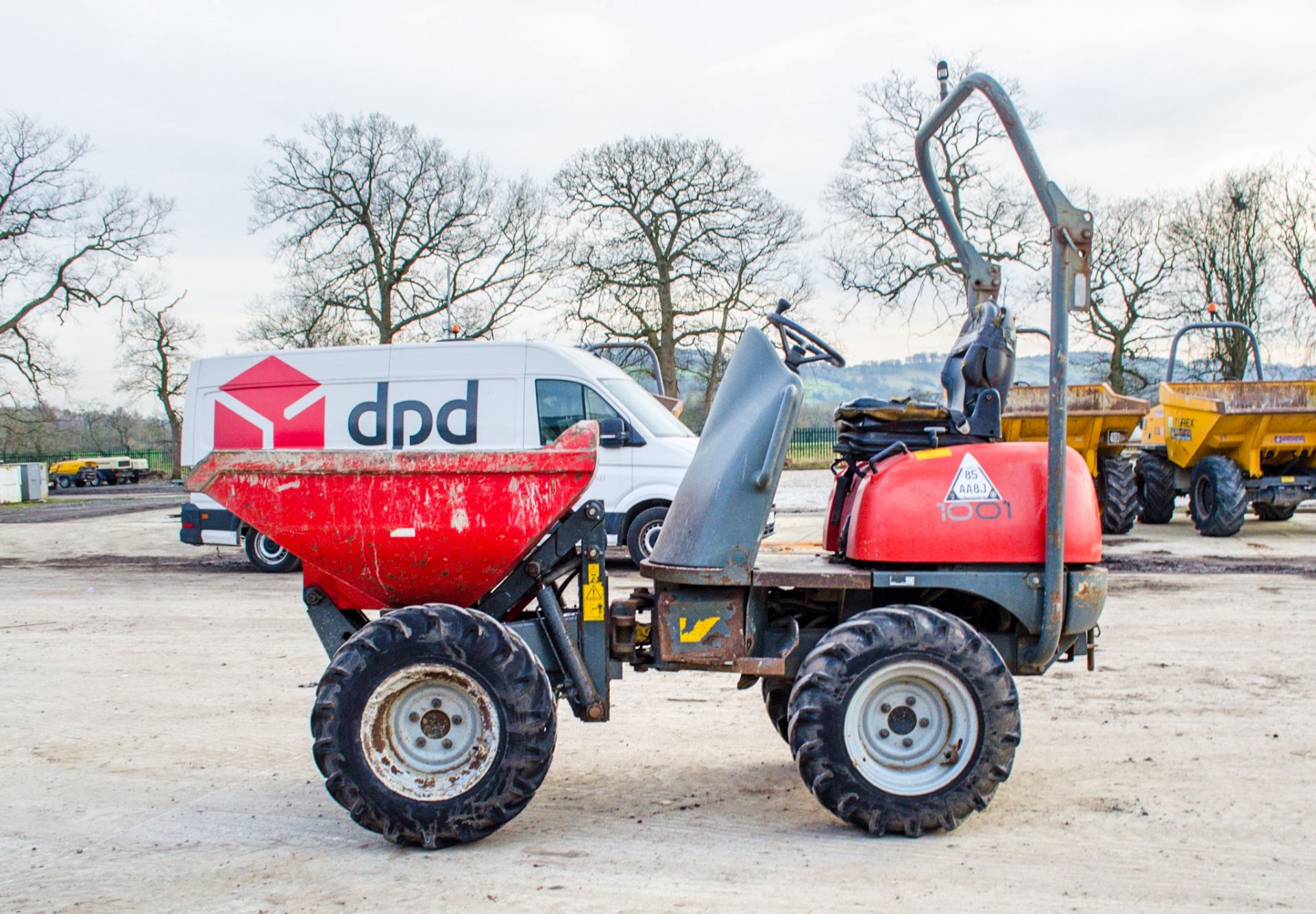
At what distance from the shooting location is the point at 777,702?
16.4 ft

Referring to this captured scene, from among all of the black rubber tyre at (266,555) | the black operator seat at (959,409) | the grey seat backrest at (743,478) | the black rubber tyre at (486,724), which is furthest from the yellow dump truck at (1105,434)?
the black rubber tyre at (486,724)

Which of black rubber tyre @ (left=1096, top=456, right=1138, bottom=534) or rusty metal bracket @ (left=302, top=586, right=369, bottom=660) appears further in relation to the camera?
black rubber tyre @ (left=1096, top=456, right=1138, bottom=534)

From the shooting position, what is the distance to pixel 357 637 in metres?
4.09

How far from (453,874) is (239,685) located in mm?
3595

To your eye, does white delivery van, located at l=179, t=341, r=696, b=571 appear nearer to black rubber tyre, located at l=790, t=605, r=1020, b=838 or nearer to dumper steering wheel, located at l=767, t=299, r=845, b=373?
dumper steering wheel, located at l=767, t=299, r=845, b=373

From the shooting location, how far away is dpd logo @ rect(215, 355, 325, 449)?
12094 millimetres

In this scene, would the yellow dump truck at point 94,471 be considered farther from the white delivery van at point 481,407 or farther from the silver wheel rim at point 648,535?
the silver wheel rim at point 648,535

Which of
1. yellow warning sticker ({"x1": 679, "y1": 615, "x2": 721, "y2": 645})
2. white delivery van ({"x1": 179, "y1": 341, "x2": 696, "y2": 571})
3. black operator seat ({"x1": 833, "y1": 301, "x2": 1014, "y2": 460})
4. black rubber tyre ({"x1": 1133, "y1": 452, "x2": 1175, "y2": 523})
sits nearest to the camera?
yellow warning sticker ({"x1": 679, "y1": 615, "x2": 721, "y2": 645})

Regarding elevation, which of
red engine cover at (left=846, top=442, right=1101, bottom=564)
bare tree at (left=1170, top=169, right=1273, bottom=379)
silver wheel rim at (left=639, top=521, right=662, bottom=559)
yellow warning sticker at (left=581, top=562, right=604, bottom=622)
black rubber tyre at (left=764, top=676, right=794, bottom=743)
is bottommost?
black rubber tyre at (left=764, top=676, right=794, bottom=743)

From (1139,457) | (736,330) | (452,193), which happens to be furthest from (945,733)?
(452,193)

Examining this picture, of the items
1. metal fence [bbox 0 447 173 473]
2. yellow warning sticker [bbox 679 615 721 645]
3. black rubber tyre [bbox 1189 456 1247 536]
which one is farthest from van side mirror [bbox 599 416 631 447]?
metal fence [bbox 0 447 173 473]

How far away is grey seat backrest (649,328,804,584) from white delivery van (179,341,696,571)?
694cm

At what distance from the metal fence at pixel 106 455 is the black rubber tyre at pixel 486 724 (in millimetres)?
52779

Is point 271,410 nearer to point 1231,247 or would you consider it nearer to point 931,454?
point 931,454
